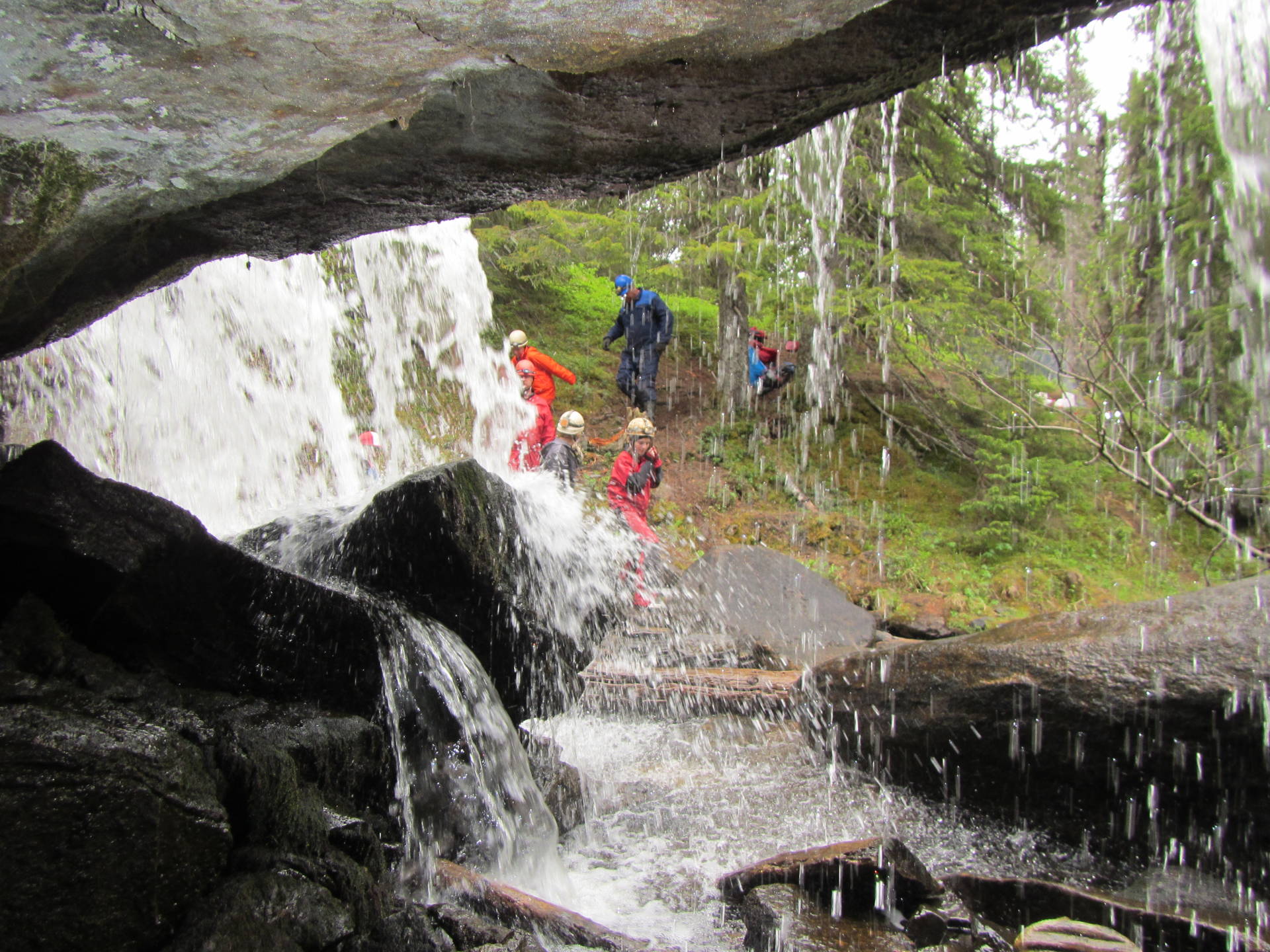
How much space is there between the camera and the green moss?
2455mm

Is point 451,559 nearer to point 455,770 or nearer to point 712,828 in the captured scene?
point 455,770

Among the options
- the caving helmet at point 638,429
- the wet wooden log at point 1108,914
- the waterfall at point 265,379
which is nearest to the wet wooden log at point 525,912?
the wet wooden log at point 1108,914

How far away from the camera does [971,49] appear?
2.65m

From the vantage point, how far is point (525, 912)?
10.7ft

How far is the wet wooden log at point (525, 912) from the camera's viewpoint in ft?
10.6

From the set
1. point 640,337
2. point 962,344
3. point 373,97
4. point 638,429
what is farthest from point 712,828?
point 640,337

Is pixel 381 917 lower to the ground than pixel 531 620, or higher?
lower

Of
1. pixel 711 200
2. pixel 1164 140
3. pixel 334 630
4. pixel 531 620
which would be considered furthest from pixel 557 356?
pixel 334 630

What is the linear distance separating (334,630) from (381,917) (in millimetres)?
1399

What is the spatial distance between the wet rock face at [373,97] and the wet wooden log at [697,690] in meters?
5.27

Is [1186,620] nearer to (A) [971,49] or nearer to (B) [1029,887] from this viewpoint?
(B) [1029,887]

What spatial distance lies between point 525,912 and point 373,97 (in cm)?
325

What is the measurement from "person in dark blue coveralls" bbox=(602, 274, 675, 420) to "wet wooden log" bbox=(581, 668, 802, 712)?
27.3 feet

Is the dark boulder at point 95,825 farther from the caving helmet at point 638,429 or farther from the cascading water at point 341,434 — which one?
the caving helmet at point 638,429
